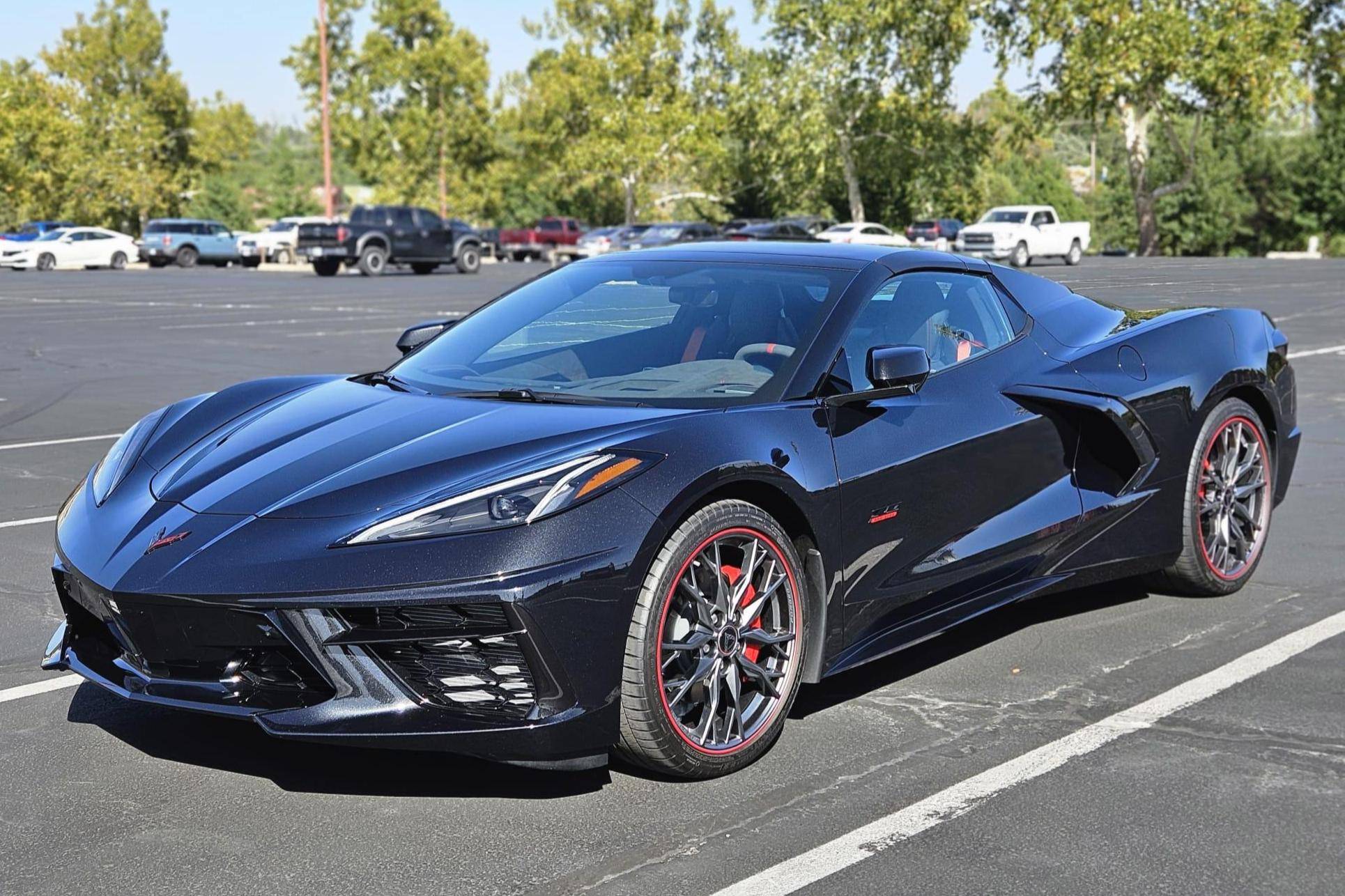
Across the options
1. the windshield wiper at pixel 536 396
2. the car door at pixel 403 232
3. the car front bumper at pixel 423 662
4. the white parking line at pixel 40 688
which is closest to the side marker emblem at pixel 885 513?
the windshield wiper at pixel 536 396

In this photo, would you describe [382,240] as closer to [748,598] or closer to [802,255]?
[802,255]

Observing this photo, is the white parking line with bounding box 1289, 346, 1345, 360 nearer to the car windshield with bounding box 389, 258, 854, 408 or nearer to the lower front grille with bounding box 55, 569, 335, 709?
the car windshield with bounding box 389, 258, 854, 408

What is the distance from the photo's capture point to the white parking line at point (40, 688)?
480 cm

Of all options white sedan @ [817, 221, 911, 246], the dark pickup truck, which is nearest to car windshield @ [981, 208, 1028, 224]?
white sedan @ [817, 221, 911, 246]

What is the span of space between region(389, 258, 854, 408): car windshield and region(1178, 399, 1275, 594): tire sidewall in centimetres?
181

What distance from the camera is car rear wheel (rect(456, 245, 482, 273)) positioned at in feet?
150

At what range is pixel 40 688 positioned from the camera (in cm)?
489

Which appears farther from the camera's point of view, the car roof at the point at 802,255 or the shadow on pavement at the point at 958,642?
the car roof at the point at 802,255

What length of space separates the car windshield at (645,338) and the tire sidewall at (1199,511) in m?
1.81

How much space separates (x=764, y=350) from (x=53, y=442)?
7207mm

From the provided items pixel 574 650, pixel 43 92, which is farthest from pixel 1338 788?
pixel 43 92

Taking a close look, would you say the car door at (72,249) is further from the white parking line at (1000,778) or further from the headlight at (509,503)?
the headlight at (509,503)

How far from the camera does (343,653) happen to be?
362cm

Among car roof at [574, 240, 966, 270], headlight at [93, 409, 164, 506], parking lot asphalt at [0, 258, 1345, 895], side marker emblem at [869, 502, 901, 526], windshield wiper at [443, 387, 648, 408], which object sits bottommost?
parking lot asphalt at [0, 258, 1345, 895]
